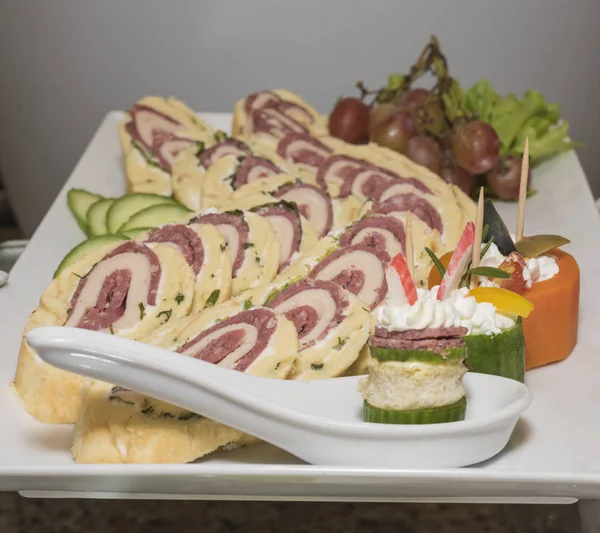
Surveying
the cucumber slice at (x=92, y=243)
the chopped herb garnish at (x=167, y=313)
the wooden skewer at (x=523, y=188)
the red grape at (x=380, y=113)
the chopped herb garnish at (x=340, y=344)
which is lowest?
the cucumber slice at (x=92, y=243)

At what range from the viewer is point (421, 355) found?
202cm

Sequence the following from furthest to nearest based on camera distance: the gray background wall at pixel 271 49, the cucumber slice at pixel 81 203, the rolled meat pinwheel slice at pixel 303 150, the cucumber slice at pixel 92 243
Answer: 1. the gray background wall at pixel 271 49
2. the rolled meat pinwheel slice at pixel 303 150
3. the cucumber slice at pixel 81 203
4. the cucumber slice at pixel 92 243

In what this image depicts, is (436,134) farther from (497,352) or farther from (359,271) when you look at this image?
(497,352)

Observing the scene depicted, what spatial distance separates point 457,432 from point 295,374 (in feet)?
1.81

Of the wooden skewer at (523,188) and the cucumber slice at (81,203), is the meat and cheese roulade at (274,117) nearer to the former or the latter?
the cucumber slice at (81,203)

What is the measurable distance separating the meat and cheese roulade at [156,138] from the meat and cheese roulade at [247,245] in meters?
0.91

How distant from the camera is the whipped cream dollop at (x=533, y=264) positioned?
256 centimetres

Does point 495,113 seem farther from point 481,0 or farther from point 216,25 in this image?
point 216,25

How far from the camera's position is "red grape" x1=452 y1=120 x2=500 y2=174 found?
12.7ft

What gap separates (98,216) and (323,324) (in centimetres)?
152

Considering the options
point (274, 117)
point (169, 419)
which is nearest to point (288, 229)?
point (169, 419)

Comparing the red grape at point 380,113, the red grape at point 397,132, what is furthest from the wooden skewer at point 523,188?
the red grape at point 380,113

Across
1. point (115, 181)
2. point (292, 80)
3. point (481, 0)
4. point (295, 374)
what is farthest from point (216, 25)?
point (295, 374)

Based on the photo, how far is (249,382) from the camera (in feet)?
7.01
